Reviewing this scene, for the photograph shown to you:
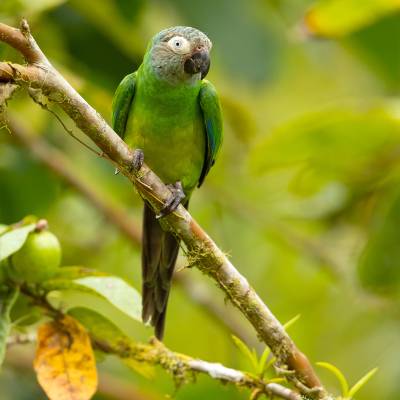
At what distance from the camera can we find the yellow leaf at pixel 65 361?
2686mm

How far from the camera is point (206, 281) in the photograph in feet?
19.0

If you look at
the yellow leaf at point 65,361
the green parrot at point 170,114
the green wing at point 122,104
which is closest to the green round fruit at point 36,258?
the yellow leaf at point 65,361

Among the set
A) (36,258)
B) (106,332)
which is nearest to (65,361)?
(106,332)

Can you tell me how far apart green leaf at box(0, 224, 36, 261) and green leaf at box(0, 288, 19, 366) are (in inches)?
8.5

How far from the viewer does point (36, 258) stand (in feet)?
8.95

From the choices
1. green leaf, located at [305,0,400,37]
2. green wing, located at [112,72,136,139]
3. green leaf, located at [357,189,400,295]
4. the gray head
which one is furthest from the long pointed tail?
green leaf, located at [305,0,400,37]

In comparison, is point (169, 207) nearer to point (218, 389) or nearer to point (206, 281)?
point (218, 389)

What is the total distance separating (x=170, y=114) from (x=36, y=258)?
123cm

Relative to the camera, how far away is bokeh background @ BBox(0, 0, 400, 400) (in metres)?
4.10

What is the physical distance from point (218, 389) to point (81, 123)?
230 cm

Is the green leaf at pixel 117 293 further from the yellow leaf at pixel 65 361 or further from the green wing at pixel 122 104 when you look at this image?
the green wing at pixel 122 104

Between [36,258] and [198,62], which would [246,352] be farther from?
[198,62]

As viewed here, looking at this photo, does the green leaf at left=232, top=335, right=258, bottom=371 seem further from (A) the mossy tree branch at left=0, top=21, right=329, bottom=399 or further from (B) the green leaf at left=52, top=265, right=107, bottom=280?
(B) the green leaf at left=52, top=265, right=107, bottom=280

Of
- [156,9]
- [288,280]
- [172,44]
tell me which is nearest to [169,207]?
[172,44]
